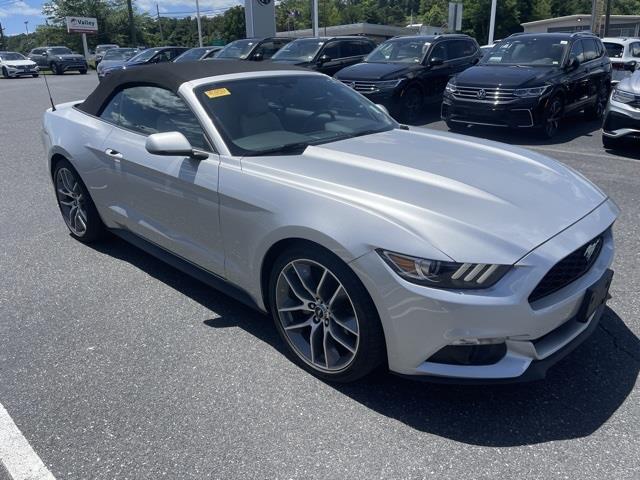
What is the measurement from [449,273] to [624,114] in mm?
6512

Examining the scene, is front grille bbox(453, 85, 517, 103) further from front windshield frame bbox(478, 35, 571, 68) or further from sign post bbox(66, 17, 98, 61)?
sign post bbox(66, 17, 98, 61)

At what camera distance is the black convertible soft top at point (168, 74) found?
371 centimetres

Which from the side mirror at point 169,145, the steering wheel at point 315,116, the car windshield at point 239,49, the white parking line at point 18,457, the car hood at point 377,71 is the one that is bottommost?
the white parking line at point 18,457

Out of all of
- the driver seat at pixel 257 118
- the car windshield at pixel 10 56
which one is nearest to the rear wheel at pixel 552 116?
the driver seat at pixel 257 118

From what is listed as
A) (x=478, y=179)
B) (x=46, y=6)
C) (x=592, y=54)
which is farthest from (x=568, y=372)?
(x=46, y=6)

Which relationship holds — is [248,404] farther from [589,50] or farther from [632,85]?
[589,50]

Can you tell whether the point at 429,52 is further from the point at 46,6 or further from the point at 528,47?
the point at 46,6

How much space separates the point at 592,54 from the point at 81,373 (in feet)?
33.7

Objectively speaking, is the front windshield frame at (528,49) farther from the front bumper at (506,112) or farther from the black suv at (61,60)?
the black suv at (61,60)

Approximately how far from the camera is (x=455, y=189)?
9.09 feet

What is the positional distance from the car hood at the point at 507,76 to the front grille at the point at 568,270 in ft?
21.6

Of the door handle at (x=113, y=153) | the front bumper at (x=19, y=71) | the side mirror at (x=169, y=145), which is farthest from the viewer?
the front bumper at (x=19, y=71)

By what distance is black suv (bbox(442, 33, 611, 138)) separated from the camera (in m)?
8.67

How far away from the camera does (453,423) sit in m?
2.60
